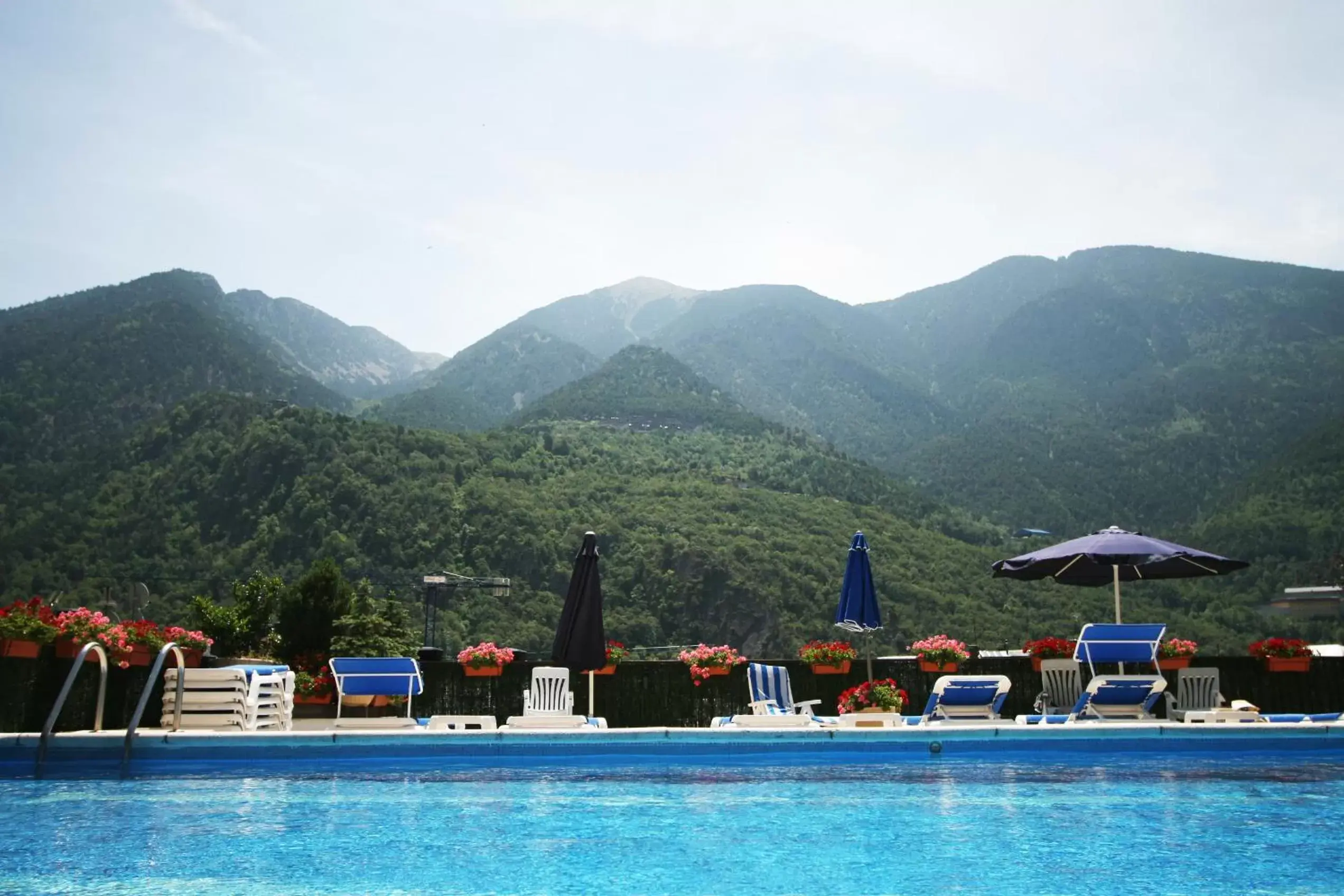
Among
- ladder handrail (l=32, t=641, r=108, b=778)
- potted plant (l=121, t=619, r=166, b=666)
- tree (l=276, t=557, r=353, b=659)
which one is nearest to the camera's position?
ladder handrail (l=32, t=641, r=108, b=778)

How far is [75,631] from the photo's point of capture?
6910 mm

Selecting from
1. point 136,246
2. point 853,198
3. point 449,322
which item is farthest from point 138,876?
point 449,322

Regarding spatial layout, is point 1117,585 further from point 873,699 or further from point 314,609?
point 314,609

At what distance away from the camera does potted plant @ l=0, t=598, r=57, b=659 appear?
6520 millimetres

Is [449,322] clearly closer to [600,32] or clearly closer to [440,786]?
[600,32]

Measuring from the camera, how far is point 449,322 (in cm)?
3722

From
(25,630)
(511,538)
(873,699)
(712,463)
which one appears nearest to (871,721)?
(873,699)

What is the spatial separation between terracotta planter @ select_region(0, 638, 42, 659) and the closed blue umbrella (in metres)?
5.98

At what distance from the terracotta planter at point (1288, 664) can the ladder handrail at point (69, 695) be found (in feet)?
27.9

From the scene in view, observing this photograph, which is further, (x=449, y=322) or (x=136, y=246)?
(x=449, y=322)

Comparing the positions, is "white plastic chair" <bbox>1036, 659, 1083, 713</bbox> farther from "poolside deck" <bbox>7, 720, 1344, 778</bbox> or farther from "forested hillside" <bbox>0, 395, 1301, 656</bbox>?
"forested hillside" <bbox>0, 395, 1301, 656</bbox>

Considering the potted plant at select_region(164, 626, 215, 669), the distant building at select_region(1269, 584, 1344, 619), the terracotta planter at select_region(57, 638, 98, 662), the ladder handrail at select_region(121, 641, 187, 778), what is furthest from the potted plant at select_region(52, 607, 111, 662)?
the distant building at select_region(1269, 584, 1344, 619)

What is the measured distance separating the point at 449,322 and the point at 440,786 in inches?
1275

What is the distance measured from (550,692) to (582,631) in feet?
1.82
